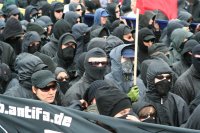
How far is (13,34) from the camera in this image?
34.0 ft

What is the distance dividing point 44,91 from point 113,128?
1955 mm

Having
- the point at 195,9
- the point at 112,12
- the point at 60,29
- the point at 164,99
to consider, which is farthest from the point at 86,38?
the point at 195,9

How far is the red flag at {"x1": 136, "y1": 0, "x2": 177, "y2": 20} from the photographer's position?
752 cm

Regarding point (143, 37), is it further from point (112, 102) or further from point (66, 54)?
point (112, 102)

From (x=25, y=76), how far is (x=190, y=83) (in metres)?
2.55

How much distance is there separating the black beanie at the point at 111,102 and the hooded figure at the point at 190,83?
2.27 meters

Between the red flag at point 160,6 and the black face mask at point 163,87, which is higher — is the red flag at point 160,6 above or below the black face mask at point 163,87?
above

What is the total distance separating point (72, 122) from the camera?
15.9ft

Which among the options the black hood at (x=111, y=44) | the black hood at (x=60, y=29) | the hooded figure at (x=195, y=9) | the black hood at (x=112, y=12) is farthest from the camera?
the hooded figure at (x=195, y=9)

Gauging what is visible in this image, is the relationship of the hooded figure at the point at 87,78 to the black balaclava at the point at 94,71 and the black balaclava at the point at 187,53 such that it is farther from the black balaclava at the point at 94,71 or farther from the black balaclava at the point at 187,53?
the black balaclava at the point at 187,53

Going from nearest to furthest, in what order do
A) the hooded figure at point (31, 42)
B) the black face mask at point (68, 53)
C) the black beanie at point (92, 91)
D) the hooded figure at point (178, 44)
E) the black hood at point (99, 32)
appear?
the black beanie at point (92, 91) < the black face mask at point (68, 53) < the hooded figure at point (31, 42) < the hooded figure at point (178, 44) < the black hood at point (99, 32)

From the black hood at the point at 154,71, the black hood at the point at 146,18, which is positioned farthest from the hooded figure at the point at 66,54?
the black hood at the point at 146,18

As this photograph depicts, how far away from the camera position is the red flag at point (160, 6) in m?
7.52

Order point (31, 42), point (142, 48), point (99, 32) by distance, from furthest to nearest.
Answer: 1. point (99, 32)
2. point (142, 48)
3. point (31, 42)
